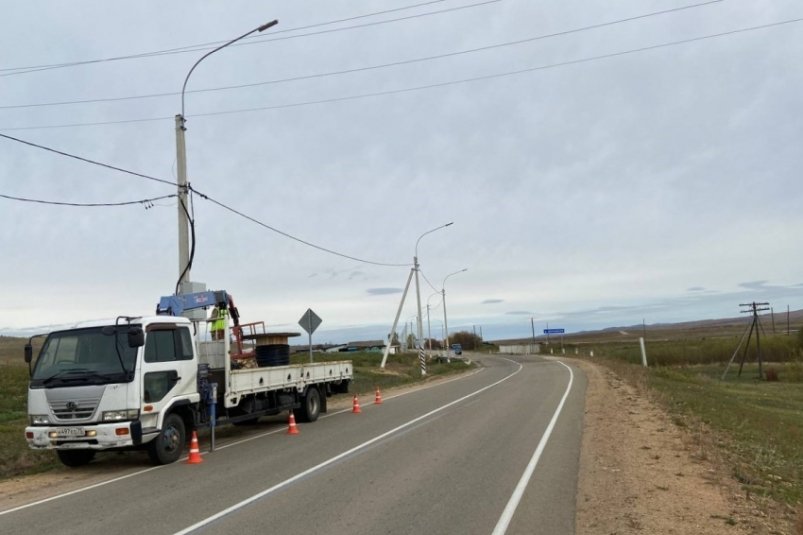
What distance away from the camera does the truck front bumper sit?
981 cm

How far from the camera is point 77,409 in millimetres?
9969

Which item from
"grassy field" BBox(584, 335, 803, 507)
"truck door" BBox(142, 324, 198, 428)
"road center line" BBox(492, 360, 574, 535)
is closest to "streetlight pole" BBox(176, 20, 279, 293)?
"truck door" BBox(142, 324, 198, 428)

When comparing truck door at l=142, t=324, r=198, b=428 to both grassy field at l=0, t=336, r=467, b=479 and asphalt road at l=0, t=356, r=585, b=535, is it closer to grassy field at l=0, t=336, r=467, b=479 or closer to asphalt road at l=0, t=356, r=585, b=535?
asphalt road at l=0, t=356, r=585, b=535

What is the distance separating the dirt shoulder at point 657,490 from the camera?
20.4 feet

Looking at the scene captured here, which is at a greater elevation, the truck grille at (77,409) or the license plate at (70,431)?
the truck grille at (77,409)

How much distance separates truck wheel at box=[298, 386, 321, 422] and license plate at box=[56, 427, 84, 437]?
7034 millimetres

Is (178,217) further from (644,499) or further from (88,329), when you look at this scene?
(644,499)

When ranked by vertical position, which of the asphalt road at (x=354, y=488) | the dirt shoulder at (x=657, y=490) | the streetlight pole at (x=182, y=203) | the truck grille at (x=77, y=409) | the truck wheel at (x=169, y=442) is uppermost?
the streetlight pole at (x=182, y=203)

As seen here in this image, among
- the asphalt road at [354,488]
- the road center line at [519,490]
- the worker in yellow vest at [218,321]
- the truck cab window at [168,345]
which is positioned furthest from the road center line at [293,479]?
the worker in yellow vest at [218,321]

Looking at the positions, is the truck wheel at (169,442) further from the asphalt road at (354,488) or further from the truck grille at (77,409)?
the truck grille at (77,409)

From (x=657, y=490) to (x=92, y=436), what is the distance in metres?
8.29

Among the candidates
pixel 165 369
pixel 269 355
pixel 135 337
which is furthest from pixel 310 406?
pixel 135 337

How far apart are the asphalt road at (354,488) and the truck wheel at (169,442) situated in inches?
11.8

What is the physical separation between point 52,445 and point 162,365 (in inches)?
79.8
